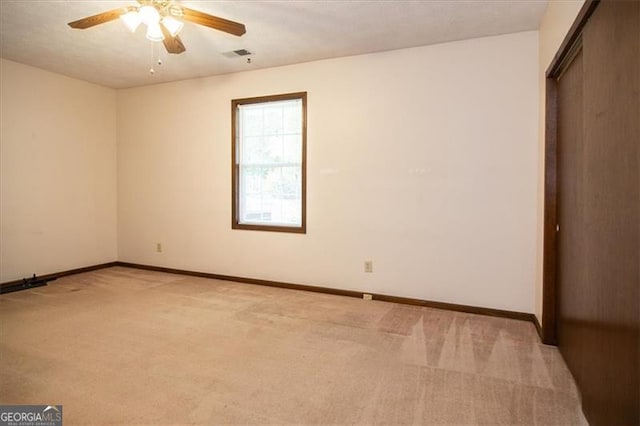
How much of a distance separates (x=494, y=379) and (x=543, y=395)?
0.87ft

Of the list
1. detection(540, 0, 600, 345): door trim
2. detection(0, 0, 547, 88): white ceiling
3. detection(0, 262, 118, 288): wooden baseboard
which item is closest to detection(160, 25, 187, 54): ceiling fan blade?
detection(0, 0, 547, 88): white ceiling

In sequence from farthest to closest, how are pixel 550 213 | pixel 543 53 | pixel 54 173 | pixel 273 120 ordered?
1. pixel 54 173
2. pixel 273 120
3. pixel 543 53
4. pixel 550 213

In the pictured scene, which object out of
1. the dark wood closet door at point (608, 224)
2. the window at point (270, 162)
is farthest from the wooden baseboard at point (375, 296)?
the dark wood closet door at point (608, 224)

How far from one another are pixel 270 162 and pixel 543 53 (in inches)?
117

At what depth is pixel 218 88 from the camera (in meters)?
4.78

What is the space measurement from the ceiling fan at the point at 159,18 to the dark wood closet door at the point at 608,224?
83.0 inches

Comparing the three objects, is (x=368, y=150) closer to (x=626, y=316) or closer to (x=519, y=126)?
(x=519, y=126)

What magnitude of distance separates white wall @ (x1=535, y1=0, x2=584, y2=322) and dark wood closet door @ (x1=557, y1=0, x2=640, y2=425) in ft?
1.06

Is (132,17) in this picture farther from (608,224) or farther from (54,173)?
(54,173)

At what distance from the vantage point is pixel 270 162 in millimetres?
4574

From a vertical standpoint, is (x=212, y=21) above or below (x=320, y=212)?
above

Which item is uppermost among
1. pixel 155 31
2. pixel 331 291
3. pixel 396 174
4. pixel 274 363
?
pixel 155 31

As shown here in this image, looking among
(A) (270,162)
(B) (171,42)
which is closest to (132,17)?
(B) (171,42)

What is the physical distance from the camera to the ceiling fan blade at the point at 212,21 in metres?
2.53
